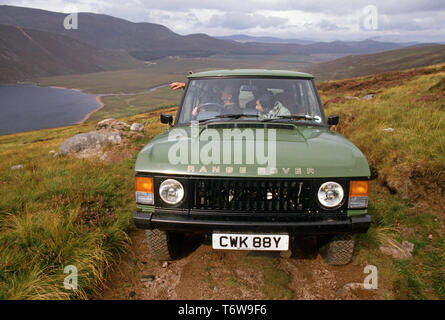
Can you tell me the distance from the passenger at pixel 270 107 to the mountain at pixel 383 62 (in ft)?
419

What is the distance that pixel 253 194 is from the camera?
252 centimetres

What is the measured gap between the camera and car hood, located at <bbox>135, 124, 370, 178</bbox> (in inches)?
97.3

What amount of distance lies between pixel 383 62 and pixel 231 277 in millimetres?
177100

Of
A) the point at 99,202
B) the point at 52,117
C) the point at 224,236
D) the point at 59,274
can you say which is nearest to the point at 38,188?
the point at 99,202

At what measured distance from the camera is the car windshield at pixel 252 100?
11.6 feet

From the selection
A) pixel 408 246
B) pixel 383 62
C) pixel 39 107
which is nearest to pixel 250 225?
pixel 408 246

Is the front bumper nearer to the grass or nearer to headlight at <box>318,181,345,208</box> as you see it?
headlight at <box>318,181,345,208</box>

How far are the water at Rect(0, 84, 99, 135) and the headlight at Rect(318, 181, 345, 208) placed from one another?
311 feet

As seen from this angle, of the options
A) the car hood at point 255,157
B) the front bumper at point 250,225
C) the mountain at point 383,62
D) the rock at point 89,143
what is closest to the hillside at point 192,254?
the front bumper at point 250,225

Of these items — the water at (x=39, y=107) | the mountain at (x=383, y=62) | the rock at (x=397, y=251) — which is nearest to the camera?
the rock at (x=397, y=251)

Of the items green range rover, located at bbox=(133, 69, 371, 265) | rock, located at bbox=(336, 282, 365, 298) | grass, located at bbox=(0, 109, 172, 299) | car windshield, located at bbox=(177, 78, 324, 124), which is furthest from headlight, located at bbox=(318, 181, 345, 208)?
grass, located at bbox=(0, 109, 172, 299)

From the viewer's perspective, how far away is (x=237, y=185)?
8.23ft

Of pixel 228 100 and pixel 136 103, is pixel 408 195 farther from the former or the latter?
pixel 136 103

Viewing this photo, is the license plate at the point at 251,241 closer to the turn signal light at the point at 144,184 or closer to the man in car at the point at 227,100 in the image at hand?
the turn signal light at the point at 144,184
